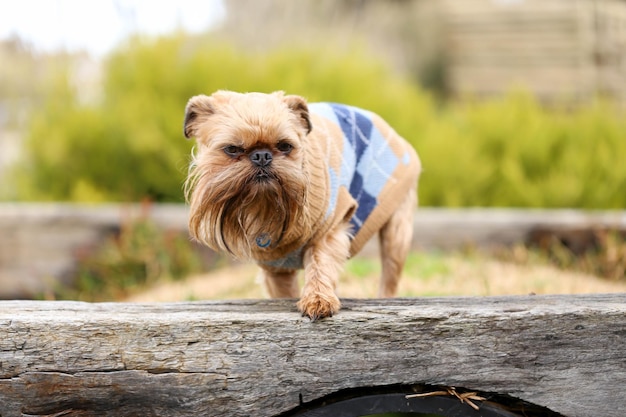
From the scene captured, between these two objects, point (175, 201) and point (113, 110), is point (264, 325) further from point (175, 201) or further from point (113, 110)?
point (113, 110)

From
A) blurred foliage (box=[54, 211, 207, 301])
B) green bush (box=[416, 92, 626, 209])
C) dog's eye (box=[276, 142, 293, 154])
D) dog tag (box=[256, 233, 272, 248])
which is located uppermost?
dog's eye (box=[276, 142, 293, 154])

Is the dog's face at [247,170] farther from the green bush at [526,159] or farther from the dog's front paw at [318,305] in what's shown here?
the green bush at [526,159]

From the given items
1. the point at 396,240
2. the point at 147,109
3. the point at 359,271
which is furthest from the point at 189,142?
the point at 396,240

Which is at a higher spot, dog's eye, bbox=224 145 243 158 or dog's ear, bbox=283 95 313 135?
dog's ear, bbox=283 95 313 135

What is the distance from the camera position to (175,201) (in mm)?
6969

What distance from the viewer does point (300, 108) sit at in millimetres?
2635

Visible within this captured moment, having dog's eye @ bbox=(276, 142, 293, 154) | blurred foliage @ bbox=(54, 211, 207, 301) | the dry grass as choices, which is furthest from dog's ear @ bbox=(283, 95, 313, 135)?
blurred foliage @ bbox=(54, 211, 207, 301)

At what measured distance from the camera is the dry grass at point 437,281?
171 inches

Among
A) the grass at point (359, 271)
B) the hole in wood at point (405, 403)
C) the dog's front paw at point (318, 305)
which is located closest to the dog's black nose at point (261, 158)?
the dog's front paw at point (318, 305)

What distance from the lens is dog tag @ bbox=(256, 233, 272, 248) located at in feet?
8.56

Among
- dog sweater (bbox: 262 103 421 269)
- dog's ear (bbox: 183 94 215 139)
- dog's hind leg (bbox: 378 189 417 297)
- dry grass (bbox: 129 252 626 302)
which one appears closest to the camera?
dog's ear (bbox: 183 94 215 139)

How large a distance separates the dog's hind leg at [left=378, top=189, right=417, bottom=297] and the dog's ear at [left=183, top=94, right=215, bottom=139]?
1021 millimetres

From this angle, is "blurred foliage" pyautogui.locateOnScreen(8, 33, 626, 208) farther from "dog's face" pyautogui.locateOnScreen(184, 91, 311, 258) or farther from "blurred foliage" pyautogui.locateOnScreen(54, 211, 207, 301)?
"dog's face" pyautogui.locateOnScreen(184, 91, 311, 258)

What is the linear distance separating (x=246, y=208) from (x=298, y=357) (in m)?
0.57
